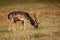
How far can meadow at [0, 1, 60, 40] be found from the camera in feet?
14.6

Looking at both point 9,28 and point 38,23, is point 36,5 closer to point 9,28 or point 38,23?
point 38,23

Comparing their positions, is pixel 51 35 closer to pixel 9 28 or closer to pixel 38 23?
pixel 38 23

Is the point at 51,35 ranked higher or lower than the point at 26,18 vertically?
lower

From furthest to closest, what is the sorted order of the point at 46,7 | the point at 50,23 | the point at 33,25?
the point at 46,7 < the point at 50,23 < the point at 33,25

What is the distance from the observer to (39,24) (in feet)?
16.7

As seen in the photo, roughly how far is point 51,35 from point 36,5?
2.52 m

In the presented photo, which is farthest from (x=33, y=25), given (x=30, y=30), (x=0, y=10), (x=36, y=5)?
(x=36, y=5)

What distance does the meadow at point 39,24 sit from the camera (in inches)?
176

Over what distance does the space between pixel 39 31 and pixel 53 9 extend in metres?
1.91

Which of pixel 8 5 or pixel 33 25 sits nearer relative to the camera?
pixel 33 25

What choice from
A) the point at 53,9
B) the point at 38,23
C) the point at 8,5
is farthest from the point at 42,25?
the point at 8,5

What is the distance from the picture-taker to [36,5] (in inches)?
272

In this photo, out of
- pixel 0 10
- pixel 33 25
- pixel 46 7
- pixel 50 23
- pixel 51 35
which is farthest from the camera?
pixel 46 7

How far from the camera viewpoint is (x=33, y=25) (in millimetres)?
4863
